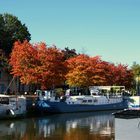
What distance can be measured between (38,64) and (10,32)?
17.7 meters

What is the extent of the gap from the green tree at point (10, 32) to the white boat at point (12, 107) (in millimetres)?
30109

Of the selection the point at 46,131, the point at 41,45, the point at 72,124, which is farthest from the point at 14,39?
the point at 46,131

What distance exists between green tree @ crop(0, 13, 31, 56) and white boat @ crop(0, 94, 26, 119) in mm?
30109

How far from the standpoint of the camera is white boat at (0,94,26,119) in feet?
190

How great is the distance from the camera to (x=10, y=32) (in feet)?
304

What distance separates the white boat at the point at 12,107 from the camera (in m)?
57.9

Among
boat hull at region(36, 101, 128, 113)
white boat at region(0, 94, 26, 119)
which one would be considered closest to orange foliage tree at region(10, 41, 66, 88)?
boat hull at region(36, 101, 128, 113)

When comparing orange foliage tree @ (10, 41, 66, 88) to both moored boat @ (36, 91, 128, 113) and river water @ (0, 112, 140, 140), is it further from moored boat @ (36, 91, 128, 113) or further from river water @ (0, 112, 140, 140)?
river water @ (0, 112, 140, 140)

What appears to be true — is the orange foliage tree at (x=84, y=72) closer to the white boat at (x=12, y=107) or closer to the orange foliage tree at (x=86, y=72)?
the orange foliage tree at (x=86, y=72)

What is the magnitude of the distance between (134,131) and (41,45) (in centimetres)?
5771

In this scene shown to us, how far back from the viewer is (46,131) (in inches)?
1843

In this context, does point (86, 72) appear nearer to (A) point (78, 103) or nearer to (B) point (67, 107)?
(A) point (78, 103)

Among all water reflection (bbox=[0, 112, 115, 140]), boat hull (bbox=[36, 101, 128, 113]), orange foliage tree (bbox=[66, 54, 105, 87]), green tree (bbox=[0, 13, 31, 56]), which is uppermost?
green tree (bbox=[0, 13, 31, 56])

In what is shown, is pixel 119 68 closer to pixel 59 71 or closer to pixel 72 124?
pixel 59 71
